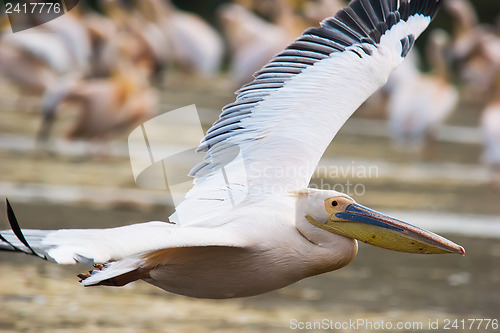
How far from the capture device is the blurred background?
18.0 feet

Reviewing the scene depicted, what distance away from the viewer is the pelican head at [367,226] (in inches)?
145

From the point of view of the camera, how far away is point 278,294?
5.81 metres

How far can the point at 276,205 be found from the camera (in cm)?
395

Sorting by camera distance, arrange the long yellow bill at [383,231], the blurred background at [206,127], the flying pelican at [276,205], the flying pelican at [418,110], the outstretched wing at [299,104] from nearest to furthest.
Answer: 1. the flying pelican at [276,205]
2. the long yellow bill at [383,231]
3. the outstretched wing at [299,104]
4. the blurred background at [206,127]
5. the flying pelican at [418,110]

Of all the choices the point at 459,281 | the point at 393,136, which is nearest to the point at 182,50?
the point at 393,136

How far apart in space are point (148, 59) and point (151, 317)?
10.0 meters

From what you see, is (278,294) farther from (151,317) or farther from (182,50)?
(182,50)

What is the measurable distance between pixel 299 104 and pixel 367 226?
91cm

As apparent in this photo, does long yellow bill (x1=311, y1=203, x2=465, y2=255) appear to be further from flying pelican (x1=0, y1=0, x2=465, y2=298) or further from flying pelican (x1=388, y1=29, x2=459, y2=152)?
flying pelican (x1=388, y1=29, x2=459, y2=152)
